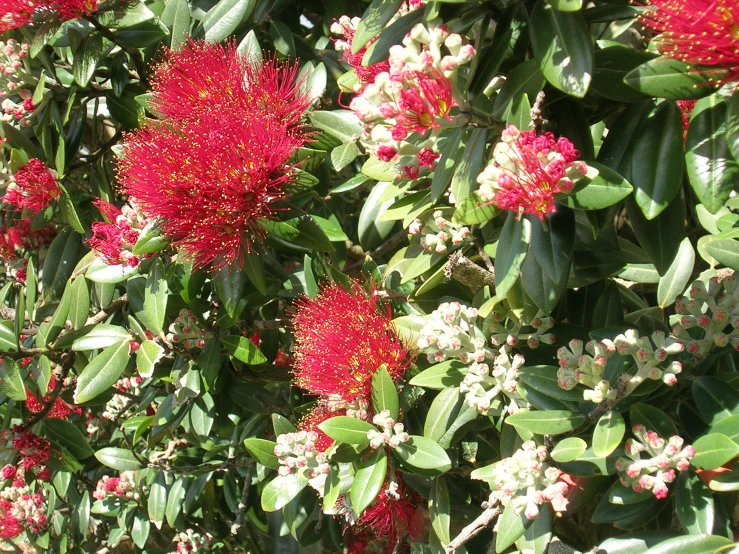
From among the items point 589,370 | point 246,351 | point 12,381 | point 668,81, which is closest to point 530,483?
point 589,370

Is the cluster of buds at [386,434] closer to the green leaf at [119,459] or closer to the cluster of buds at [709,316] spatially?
the cluster of buds at [709,316]

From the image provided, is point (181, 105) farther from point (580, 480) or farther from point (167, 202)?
point (580, 480)

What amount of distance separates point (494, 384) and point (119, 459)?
1.51m

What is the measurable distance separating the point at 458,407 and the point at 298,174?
66 cm

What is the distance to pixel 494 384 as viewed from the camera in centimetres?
145

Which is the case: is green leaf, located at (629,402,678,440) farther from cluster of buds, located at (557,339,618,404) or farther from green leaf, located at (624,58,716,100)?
green leaf, located at (624,58,716,100)

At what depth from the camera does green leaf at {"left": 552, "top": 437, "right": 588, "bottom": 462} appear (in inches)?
47.3

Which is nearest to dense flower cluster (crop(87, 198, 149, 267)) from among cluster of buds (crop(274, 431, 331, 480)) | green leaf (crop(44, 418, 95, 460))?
cluster of buds (crop(274, 431, 331, 480))

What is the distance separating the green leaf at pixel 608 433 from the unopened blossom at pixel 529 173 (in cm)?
42

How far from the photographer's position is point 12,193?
6.76 feet

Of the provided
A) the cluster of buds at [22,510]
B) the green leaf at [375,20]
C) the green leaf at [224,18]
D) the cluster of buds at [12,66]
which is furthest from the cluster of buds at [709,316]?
the cluster of buds at [22,510]

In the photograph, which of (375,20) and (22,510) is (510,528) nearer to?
(375,20)

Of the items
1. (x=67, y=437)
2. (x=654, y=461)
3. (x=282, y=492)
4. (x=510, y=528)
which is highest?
(x=654, y=461)

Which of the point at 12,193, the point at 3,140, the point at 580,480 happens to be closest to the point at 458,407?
the point at 580,480
